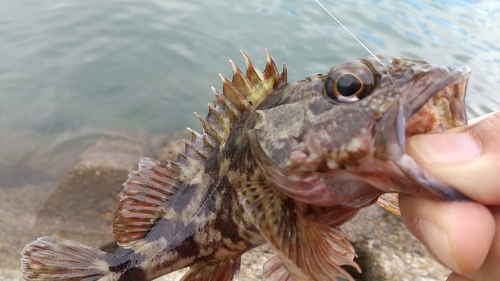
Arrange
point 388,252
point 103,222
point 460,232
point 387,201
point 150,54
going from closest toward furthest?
point 460,232, point 387,201, point 388,252, point 103,222, point 150,54

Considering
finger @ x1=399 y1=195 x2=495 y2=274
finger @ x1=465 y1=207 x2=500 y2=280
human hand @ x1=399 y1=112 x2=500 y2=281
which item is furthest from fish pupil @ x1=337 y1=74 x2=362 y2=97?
finger @ x1=465 y1=207 x2=500 y2=280

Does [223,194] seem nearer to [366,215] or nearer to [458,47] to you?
[366,215]

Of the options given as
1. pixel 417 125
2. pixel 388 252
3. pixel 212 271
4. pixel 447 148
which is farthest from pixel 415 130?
pixel 388 252

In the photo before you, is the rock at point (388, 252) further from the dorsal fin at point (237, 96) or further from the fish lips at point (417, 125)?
the fish lips at point (417, 125)

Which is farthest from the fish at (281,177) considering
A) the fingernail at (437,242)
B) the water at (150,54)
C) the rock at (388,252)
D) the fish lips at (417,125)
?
the water at (150,54)

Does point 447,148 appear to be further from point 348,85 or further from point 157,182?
point 157,182

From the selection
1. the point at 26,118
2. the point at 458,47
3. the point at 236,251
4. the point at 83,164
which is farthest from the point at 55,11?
the point at 458,47

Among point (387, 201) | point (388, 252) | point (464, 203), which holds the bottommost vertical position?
point (388, 252)
